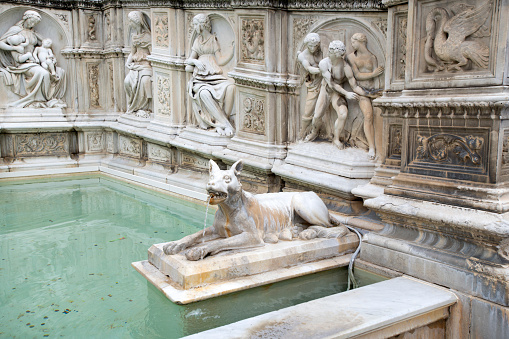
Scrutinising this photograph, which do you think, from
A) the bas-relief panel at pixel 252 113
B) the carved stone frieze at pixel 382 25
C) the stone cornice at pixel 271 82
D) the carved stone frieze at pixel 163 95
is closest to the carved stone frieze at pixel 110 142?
the carved stone frieze at pixel 163 95

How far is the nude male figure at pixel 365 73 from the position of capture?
5.23 m

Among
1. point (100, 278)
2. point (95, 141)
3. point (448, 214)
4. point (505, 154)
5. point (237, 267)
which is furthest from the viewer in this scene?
point (95, 141)

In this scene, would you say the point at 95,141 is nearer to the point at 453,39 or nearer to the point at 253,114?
the point at 253,114

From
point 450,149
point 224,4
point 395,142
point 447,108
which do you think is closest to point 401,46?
point 395,142

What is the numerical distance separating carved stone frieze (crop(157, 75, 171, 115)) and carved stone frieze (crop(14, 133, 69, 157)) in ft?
7.51

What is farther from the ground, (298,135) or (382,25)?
(382,25)

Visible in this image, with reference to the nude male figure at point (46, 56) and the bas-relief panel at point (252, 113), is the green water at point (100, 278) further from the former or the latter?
the nude male figure at point (46, 56)

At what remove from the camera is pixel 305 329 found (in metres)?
2.97

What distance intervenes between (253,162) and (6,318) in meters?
3.41

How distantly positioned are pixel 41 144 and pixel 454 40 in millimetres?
7557

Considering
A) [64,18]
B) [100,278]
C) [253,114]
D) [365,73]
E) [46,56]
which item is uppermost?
[64,18]

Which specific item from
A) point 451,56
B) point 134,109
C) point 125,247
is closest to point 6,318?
point 125,247

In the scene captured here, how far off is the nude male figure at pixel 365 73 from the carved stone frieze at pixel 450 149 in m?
1.39

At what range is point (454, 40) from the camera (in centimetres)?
364
